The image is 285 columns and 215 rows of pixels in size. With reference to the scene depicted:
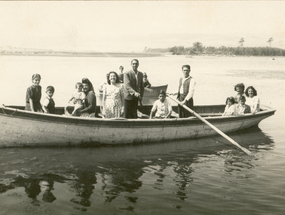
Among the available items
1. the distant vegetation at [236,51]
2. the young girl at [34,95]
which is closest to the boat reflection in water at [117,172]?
the young girl at [34,95]

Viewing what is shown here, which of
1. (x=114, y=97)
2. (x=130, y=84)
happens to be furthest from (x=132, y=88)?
(x=114, y=97)

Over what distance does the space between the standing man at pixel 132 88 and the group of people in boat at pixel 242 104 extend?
2612mm

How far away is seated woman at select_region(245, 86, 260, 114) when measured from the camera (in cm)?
898

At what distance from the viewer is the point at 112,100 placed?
717cm

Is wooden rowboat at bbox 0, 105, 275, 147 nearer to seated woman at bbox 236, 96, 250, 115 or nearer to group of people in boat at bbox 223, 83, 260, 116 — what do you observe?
group of people in boat at bbox 223, 83, 260, 116

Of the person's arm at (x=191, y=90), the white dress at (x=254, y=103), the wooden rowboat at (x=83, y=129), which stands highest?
the person's arm at (x=191, y=90)

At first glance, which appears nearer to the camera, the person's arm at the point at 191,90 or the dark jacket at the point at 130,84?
the dark jacket at the point at 130,84

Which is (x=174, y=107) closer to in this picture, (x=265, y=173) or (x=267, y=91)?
(x=265, y=173)

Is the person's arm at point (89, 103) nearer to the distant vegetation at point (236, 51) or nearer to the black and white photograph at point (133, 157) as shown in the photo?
the black and white photograph at point (133, 157)

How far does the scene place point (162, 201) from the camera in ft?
15.6

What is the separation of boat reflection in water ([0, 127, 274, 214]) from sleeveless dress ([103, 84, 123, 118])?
31.6 inches

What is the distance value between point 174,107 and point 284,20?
102 feet

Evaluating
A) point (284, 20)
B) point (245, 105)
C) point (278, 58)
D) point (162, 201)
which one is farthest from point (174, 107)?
point (278, 58)

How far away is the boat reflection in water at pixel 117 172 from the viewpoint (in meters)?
4.72
